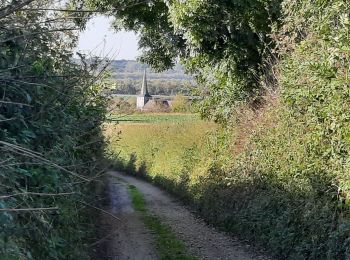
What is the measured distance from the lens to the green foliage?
12.3ft

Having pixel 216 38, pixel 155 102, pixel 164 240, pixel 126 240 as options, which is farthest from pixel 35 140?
pixel 155 102

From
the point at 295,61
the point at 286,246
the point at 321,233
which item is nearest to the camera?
the point at 321,233

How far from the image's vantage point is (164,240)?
38.8 ft

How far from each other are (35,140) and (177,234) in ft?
27.2

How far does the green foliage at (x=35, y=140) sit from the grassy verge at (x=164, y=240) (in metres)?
4.47

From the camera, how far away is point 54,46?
21.6 feet

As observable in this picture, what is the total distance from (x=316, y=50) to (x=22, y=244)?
6.90 metres

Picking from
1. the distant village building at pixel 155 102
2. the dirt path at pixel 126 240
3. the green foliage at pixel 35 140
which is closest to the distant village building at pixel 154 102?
the distant village building at pixel 155 102

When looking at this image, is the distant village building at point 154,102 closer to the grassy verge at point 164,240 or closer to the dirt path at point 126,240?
the grassy verge at point 164,240

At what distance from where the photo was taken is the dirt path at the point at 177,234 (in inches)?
408

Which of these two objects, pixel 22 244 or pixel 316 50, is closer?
pixel 22 244

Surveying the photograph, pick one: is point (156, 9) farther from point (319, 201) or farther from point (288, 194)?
point (319, 201)

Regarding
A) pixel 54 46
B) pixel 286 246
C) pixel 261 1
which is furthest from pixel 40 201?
pixel 261 1

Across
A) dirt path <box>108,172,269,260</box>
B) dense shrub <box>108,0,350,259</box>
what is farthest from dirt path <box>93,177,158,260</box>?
dense shrub <box>108,0,350,259</box>
